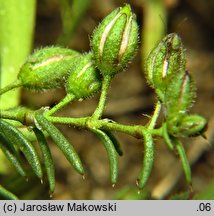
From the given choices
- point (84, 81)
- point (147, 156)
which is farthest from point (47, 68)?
point (147, 156)

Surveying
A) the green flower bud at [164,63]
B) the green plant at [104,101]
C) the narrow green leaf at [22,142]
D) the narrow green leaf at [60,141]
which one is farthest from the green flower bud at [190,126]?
the narrow green leaf at [22,142]

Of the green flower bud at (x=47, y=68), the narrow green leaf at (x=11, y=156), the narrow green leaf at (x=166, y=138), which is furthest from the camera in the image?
the green flower bud at (x=47, y=68)

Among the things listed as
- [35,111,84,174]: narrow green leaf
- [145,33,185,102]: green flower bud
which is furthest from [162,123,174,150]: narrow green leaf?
[35,111,84,174]: narrow green leaf

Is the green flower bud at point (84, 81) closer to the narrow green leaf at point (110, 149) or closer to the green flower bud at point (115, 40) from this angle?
the green flower bud at point (115, 40)

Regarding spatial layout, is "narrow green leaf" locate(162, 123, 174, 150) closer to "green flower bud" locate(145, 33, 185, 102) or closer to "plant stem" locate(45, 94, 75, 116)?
"green flower bud" locate(145, 33, 185, 102)

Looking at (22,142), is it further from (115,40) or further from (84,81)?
(115,40)

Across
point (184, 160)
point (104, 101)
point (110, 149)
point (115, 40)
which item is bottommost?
point (184, 160)
